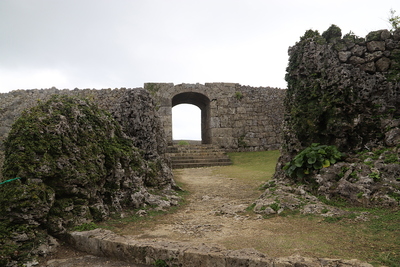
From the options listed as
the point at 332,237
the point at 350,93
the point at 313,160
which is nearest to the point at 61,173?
the point at 332,237

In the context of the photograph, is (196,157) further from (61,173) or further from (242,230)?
(61,173)

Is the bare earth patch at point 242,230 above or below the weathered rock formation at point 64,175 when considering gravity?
below

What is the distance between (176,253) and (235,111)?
50.2 ft

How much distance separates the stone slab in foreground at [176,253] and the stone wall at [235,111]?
13417 mm

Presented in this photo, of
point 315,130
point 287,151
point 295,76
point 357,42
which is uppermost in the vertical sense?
point 357,42

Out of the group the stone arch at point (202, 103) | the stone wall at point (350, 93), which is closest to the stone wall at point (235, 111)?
the stone arch at point (202, 103)

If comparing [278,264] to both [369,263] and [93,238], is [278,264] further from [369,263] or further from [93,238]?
[93,238]

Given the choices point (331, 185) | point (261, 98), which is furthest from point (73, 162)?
point (261, 98)

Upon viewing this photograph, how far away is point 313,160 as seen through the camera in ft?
Result: 21.0

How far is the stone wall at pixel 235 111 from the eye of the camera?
1728 centimetres

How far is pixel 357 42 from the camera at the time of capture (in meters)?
7.41

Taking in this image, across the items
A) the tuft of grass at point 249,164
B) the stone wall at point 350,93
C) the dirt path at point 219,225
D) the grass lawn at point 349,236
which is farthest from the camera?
the tuft of grass at point 249,164

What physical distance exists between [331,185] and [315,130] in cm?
208

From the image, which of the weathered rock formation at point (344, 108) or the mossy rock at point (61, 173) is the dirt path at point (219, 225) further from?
the mossy rock at point (61, 173)
